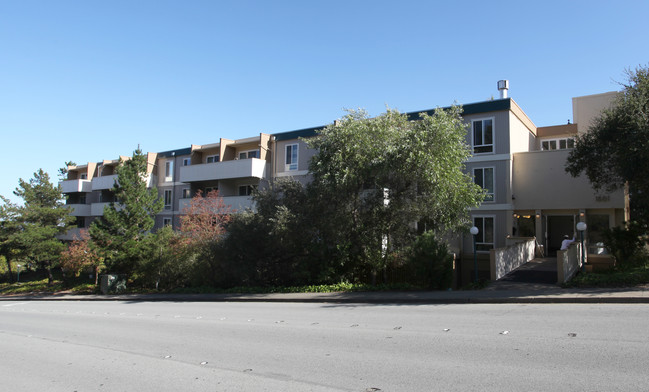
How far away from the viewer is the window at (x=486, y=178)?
22.0 metres

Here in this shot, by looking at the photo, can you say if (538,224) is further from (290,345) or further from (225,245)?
(290,345)

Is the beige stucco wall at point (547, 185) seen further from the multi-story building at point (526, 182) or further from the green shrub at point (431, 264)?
the green shrub at point (431, 264)

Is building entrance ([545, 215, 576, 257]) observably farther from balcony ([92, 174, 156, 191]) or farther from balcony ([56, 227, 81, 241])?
balcony ([56, 227, 81, 241])

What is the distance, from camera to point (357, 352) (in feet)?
23.7

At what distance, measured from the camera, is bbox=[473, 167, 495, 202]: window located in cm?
2200

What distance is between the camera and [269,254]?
776 inches

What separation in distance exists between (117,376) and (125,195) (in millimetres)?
23839

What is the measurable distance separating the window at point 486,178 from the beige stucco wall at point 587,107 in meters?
6.74

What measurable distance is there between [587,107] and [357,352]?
23.8 meters

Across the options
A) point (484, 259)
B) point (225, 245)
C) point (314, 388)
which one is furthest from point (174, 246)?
point (314, 388)

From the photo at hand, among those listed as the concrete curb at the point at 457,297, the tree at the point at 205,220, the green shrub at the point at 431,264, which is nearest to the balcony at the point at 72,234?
the tree at the point at 205,220

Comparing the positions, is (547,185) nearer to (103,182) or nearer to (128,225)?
(128,225)

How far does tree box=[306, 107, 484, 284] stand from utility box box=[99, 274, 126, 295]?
15511mm

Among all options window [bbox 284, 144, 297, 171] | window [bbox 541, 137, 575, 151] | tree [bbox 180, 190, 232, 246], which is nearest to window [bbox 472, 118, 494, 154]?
window [bbox 541, 137, 575, 151]
